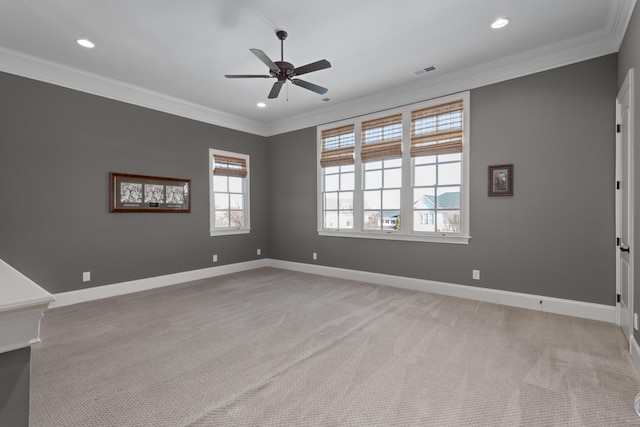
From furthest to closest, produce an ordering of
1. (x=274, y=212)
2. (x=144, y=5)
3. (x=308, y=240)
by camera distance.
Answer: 1. (x=274, y=212)
2. (x=308, y=240)
3. (x=144, y=5)

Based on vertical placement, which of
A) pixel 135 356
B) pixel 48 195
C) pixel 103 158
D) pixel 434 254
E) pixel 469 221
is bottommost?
pixel 135 356

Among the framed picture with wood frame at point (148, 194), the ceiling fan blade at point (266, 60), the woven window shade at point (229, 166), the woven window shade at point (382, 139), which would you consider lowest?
the framed picture with wood frame at point (148, 194)

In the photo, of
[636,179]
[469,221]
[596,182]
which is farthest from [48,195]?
[596,182]

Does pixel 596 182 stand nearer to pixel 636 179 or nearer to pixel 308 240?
pixel 636 179

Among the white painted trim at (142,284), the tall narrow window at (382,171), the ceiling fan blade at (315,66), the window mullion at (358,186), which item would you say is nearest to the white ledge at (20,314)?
the ceiling fan blade at (315,66)

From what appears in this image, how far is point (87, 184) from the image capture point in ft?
14.3

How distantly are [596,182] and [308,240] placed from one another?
173 inches

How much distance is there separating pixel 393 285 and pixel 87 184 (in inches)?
187

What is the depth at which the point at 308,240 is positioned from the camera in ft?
20.4

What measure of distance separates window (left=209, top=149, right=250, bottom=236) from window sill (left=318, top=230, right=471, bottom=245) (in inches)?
68.5

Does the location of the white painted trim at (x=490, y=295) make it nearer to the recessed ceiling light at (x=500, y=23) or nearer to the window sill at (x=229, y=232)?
the window sill at (x=229, y=232)

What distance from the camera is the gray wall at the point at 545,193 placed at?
343cm

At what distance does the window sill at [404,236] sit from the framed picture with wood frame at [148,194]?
2573mm

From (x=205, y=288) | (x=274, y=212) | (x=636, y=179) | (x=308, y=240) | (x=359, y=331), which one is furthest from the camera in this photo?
(x=274, y=212)
